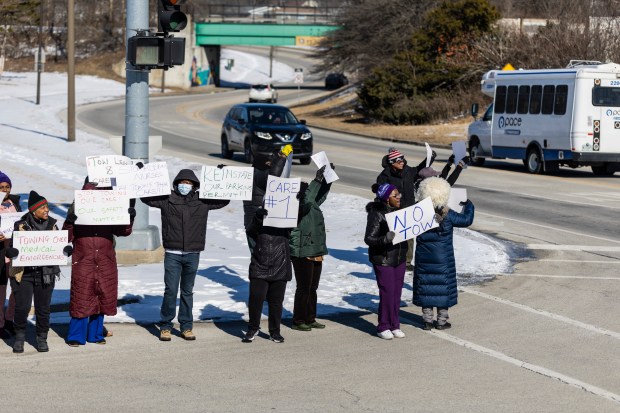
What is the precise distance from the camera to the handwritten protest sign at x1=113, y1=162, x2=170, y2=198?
10852mm

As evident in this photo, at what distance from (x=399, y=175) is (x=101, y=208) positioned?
378 cm

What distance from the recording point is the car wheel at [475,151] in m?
33.9

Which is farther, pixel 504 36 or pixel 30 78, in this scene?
pixel 30 78

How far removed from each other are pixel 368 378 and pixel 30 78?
7427cm

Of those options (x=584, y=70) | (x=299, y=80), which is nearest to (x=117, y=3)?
(x=299, y=80)

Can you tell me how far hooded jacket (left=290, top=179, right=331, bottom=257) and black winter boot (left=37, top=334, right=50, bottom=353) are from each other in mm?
2630

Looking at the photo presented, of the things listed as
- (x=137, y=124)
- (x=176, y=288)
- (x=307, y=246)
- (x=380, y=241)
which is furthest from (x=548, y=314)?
(x=137, y=124)

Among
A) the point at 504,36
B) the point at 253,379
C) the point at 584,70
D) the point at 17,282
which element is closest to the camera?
the point at 253,379

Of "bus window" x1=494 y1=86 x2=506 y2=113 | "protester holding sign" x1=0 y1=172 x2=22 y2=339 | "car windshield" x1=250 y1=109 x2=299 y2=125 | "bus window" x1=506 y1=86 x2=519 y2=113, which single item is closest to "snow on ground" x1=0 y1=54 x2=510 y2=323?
"protester holding sign" x1=0 y1=172 x2=22 y2=339

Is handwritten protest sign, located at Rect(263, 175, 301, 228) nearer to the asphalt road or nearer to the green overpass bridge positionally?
the asphalt road

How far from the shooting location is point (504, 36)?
53.9 meters

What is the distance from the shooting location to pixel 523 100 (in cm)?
3184

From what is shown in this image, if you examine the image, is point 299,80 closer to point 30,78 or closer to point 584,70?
point 30,78

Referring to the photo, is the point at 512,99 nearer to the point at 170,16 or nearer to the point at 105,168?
the point at 170,16
